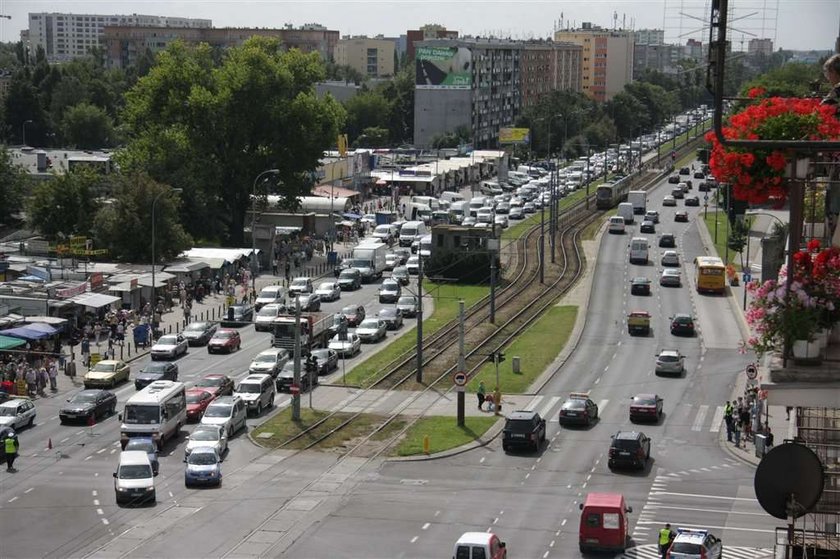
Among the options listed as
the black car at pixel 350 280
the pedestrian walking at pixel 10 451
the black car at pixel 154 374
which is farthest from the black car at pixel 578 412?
the black car at pixel 350 280

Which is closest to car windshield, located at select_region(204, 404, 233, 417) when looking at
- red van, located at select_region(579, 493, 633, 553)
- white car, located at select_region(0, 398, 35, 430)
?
white car, located at select_region(0, 398, 35, 430)

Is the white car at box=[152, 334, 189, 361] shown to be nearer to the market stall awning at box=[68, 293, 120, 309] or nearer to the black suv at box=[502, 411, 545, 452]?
the market stall awning at box=[68, 293, 120, 309]

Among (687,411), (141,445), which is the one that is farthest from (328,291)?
(141,445)

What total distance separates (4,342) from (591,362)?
1019 inches

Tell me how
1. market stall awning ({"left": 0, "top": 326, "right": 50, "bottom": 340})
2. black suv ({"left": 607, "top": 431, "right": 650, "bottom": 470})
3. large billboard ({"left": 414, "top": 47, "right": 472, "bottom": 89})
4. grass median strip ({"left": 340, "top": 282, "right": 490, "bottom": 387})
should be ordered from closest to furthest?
black suv ({"left": 607, "top": 431, "right": 650, "bottom": 470})
market stall awning ({"left": 0, "top": 326, "right": 50, "bottom": 340})
grass median strip ({"left": 340, "top": 282, "right": 490, "bottom": 387})
large billboard ({"left": 414, "top": 47, "right": 472, "bottom": 89})

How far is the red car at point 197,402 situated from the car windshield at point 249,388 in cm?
109

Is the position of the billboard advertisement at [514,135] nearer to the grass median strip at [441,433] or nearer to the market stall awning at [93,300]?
the market stall awning at [93,300]

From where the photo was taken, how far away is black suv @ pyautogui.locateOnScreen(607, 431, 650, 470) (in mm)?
44844

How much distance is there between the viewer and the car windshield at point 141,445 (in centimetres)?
4450

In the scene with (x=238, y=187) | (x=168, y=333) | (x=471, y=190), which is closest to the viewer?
(x=168, y=333)

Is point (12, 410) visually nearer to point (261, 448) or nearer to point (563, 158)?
point (261, 448)

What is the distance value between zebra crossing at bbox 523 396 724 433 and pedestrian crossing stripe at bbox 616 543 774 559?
15975mm

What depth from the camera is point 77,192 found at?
3706 inches

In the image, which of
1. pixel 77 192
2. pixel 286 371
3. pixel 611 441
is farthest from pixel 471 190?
pixel 611 441
